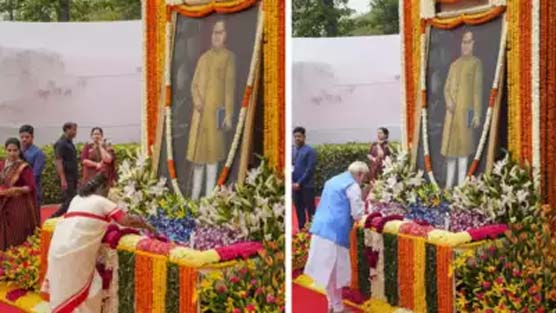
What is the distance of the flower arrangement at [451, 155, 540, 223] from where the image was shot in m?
3.30

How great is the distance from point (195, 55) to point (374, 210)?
1233 millimetres

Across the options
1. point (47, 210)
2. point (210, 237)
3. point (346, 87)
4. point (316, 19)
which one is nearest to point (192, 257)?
point (210, 237)

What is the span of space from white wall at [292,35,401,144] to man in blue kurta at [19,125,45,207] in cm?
128

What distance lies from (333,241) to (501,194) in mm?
930

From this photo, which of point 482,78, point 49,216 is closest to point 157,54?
point 49,216

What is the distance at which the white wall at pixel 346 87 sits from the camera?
3682mm

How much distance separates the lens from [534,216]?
3.29 meters

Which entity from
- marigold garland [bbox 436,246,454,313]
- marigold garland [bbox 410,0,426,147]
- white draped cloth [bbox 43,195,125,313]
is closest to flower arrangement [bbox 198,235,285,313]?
white draped cloth [bbox 43,195,125,313]

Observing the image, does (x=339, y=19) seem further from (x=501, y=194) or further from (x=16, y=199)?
(x=16, y=199)

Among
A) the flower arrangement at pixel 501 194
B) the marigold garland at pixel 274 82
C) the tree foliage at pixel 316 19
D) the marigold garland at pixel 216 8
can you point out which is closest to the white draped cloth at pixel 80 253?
the marigold garland at pixel 274 82

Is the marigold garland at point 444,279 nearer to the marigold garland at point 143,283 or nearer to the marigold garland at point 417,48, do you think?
the marigold garland at point 417,48

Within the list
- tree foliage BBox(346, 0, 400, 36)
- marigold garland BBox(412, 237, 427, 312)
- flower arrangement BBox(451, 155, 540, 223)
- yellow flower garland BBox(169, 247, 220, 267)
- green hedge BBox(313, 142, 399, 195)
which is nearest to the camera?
yellow flower garland BBox(169, 247, 220, 267)

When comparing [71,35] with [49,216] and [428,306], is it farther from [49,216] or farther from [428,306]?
[428,306]

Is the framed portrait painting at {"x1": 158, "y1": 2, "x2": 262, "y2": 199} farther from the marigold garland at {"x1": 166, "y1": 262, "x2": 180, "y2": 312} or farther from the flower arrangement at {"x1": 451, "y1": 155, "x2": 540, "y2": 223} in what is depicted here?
the flower arrangement at {"x1": 451, "y1": 155, "x2": 540, "y2": 223}
